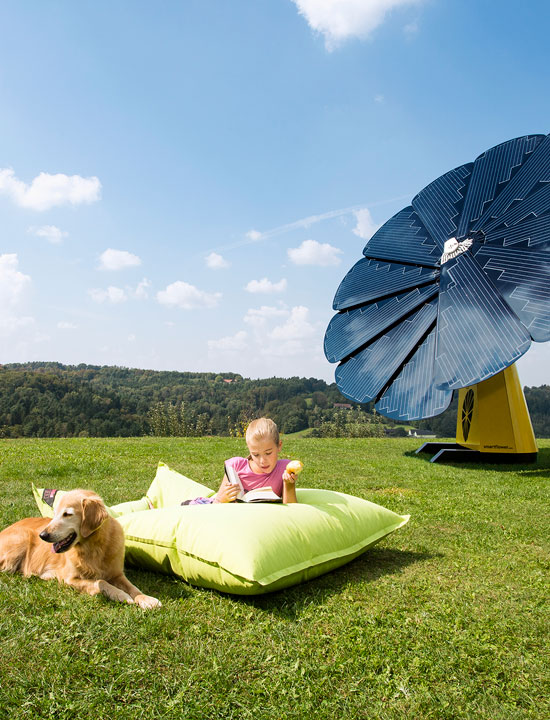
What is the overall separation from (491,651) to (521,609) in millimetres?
945

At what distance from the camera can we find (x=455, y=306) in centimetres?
1180

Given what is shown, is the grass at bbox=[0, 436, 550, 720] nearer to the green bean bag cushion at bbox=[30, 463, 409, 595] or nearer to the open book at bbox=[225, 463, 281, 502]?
the green bean bag cushion at bbox=[30, 463, 409, 595]

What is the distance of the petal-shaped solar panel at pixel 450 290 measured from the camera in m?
10.9

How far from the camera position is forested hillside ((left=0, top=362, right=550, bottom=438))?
38.4 metres

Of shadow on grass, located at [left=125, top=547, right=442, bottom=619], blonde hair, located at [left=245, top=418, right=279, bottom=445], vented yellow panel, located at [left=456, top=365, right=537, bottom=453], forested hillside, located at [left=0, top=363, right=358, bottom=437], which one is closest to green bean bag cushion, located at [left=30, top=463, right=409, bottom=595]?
shadow on grass, located at [left=125, top=547, right=442, bottom=619]

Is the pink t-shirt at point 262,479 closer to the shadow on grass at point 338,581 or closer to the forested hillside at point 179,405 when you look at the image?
the shadow on grass at point 338,581

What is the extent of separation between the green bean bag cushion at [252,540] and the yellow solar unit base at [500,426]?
8.42 metres

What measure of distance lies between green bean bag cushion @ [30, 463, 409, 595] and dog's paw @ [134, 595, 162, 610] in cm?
47

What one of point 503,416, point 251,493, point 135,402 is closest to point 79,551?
point 251,493

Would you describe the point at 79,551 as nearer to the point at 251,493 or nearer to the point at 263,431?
the point at 251,493

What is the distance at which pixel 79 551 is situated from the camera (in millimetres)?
4297

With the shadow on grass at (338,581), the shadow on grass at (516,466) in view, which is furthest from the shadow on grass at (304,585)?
the shadow on grass at (516,466)

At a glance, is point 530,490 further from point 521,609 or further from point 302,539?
point 302,539

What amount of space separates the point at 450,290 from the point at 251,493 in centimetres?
853
